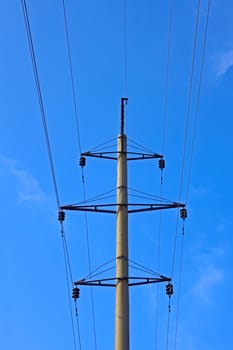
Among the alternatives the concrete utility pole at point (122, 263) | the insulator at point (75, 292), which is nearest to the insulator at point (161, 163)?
the concrete utility pole at point (122, 263)

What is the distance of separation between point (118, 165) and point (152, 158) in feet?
6.73

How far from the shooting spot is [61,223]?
70.6ft

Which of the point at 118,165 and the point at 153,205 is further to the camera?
the point at 118,165

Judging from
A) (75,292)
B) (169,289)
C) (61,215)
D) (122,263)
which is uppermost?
(61,215)

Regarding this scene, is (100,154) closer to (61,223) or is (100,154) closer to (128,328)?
(61,223)

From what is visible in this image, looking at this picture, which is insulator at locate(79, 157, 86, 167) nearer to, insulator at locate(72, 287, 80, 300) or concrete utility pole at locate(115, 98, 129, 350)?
concrete utility pole at locate(115, 98, 129, 350)

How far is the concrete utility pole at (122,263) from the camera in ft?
60.6

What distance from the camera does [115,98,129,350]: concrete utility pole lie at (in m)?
18.5

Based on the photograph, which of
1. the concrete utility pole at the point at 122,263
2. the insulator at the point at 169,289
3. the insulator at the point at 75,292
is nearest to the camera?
the concrete utility pole at the point at 122,263

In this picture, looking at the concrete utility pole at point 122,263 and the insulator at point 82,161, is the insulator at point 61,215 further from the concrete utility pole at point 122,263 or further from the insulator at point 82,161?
the insulator at point 82,161

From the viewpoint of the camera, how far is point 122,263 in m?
19.4

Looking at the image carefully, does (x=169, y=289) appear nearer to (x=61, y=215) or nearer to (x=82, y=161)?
(x=61, y=215)

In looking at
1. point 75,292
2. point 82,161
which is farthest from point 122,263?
point 82,161

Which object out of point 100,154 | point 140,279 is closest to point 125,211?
point 140,279
